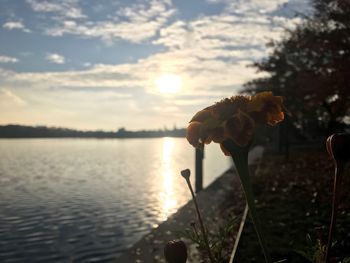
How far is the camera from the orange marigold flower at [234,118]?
176 cm

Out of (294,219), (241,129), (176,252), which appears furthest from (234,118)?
(294,219)

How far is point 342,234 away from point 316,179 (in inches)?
324

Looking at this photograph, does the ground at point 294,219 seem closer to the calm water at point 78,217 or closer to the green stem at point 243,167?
the green stem at point 243,167

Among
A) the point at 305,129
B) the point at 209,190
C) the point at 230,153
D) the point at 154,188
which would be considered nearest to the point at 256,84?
the point at 305,129

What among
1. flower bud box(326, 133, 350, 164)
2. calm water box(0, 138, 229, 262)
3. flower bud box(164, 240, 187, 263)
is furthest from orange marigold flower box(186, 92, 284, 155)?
calm water box(0, 138, 229, 262)

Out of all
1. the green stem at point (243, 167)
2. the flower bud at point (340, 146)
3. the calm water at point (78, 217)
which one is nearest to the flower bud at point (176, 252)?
the green stem at point (243, 167)

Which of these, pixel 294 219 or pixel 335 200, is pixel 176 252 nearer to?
pixel 335 200

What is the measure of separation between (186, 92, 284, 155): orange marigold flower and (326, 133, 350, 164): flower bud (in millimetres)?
270

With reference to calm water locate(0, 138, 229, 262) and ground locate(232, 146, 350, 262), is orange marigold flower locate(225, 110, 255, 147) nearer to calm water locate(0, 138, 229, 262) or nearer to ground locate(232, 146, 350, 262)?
ground locate(232, 146, 350, 262)

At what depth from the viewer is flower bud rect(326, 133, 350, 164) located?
1632mm

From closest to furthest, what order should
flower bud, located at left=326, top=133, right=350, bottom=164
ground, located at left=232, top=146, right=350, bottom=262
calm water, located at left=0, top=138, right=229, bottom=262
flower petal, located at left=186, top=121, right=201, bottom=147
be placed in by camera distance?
flower bud, located at left=326, top=133, right=350, bottom=164
flower petal, located at left=186, top=121, right=201, bottom=147
ground, located at left=232, top=146, right=350, bottom=262
calm water, located at left=0, top=138, right=229, bottom=262

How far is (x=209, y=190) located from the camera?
19703 millimetres

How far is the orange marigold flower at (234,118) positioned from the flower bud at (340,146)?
0.89 feet

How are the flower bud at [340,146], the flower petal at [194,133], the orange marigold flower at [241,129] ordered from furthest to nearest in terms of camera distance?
the flower petal at [194,133], the orange marigold flower at [241,129], the flower bud at [340,146]
